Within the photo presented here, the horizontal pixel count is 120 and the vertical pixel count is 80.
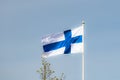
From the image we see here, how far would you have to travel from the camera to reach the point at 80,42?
23297 millimetres

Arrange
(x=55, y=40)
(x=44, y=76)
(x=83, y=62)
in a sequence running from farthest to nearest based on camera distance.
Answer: (x=44, y=76)
(x=55, y=40)
(x=83, y=62)

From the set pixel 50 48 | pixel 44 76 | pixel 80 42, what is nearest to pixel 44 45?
pixel 50 48

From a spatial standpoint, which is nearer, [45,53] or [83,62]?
[83,62]

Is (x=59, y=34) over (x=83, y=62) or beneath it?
over

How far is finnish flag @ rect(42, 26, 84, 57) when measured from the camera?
917 inches

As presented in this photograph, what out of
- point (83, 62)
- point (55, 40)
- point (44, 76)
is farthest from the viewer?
point (44, 76)

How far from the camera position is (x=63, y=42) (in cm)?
2367

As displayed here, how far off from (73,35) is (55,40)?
1041 millimetres

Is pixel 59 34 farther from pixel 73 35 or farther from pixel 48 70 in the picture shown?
pixel 48 70

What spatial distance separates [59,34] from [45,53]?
4.32 ft

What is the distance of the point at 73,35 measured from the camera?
2361 centimetres

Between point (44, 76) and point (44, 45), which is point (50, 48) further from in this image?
point (44, 76)

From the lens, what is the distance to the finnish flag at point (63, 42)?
23.3 metres

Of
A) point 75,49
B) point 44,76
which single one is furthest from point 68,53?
point 44,76
